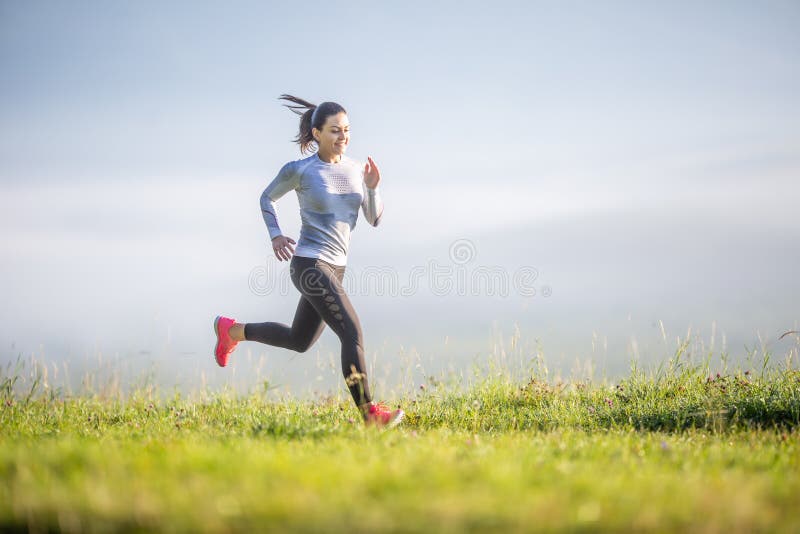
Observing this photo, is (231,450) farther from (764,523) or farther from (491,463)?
(764,523)

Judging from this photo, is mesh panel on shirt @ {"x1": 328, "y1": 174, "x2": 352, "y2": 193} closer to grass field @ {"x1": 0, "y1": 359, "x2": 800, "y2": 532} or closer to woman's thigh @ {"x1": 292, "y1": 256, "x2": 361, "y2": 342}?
woman's thigh @ {"x1": 292, "y1": 256, "x2": 361, "y2": 342}

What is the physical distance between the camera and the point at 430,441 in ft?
15.4

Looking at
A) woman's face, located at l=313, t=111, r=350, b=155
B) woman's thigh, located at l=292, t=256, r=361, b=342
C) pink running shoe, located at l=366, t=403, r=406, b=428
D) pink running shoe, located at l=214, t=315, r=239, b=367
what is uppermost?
woman's face, located at l=313, t=111, r=350, b=155

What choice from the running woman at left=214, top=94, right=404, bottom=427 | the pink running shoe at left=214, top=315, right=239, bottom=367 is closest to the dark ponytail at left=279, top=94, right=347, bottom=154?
the running woman at left=214, top=94, right=404, bottom=427

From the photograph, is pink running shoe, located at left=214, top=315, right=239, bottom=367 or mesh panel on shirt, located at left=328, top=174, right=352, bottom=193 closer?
mesh panel on shirt, located at left=328, top=174, right=352, bottom=193

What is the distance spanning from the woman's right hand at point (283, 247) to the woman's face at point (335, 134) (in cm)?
96

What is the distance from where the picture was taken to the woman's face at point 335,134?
6.38m

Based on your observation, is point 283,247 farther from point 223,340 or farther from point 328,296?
point 223,340

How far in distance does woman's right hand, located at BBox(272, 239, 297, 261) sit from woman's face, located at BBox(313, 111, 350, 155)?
3.16 feet

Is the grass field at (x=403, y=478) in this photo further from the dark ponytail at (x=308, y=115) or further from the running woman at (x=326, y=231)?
the dark ponytail at (x=308, y=115)

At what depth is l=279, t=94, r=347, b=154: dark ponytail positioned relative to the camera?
6445 mm

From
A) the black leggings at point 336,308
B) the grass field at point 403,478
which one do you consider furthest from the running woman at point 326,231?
the grass field at point 403,478

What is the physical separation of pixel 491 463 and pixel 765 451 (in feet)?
8.20

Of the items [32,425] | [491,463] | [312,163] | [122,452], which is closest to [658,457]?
[491,463]
